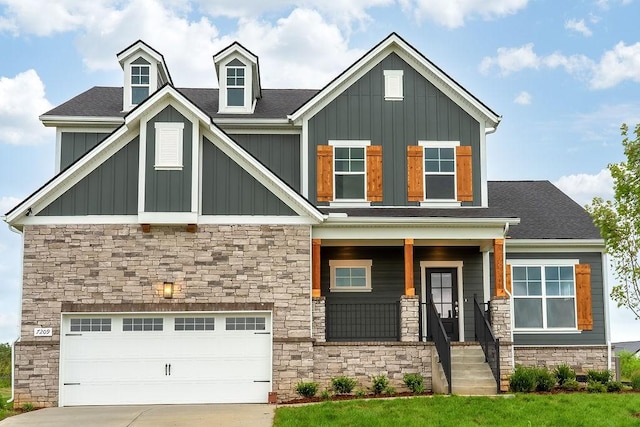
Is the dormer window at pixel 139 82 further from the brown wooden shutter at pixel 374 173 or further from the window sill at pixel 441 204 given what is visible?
the window sill at pixel 441 204

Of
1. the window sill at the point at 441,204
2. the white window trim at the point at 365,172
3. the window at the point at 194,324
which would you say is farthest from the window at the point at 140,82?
the window sill at the point at 441,204

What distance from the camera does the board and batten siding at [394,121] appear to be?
22719 mm

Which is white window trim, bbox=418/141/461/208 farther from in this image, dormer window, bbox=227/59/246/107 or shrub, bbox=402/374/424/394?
dormer window, bbox=227/59/246/107

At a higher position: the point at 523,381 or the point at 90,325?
the point at 90,325

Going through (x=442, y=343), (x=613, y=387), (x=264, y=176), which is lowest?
(x=613, y=387)

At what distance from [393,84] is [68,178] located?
8802mm

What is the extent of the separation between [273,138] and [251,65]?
2533 mm

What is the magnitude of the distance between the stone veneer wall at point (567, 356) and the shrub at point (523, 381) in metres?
3.27

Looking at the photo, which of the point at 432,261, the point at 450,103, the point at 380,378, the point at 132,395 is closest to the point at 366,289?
the point at 432,261

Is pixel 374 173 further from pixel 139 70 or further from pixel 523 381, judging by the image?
pixel 139 70

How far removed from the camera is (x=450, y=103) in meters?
23.0

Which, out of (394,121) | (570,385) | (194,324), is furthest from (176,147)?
(570,385)

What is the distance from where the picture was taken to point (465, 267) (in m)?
23.4

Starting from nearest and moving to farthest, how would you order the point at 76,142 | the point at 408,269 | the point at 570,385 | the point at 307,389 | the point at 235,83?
the point at 307,389 < the point at 570,385 < the point at 408,269 < the point at 76,142 < the point at 235,83
